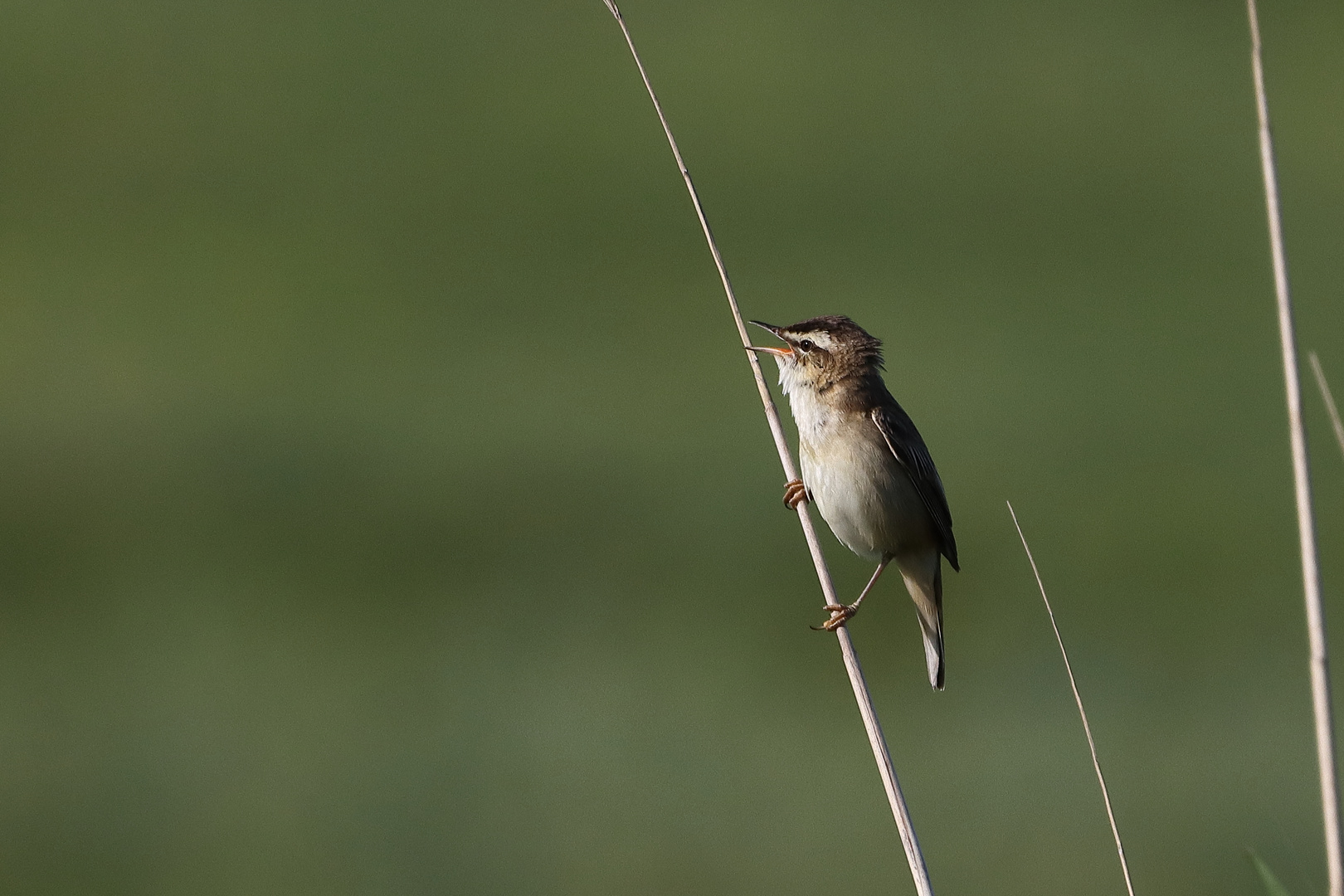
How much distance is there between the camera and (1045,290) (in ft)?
54.0

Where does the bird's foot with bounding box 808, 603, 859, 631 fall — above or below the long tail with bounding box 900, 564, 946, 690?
above

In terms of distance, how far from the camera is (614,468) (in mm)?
12703

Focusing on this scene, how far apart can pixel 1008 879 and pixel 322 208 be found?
1217 centimetres

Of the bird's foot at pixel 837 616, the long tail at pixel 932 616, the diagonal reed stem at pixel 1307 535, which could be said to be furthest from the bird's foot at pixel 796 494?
the diagonal reed stem at pixel 1307 535

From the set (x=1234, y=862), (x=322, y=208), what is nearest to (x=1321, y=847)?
(x=1234, y=862)

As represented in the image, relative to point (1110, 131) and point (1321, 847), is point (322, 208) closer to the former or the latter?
point (1110, 131)

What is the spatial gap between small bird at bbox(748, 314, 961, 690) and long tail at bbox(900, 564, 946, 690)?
19 cm

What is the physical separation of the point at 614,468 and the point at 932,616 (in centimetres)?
796

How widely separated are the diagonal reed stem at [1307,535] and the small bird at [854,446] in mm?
2059

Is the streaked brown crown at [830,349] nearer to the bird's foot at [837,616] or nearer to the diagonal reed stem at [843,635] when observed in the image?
Answer: the diagonal reed stem at [843,635]

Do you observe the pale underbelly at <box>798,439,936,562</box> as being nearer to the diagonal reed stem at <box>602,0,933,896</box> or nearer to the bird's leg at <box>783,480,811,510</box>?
the bird's leg at <box>783,480,811,510</box>

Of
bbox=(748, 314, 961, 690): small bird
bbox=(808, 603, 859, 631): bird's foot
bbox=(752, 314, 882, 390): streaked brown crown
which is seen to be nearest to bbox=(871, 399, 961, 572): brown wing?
bbox=(748, 314, 961, 690): small bird

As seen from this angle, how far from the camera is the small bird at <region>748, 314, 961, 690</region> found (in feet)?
14.6

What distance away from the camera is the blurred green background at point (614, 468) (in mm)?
8734
